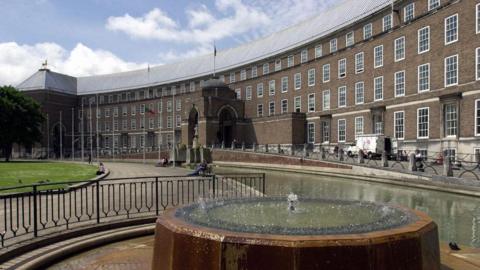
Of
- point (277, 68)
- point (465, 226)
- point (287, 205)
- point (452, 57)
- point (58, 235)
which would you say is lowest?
point (465, 226)

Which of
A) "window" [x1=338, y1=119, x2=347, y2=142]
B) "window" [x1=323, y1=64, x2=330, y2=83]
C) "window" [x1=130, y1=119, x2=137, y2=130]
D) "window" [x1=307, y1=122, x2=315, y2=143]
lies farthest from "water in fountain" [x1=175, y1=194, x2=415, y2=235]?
"window" [x1=130, y1=119, x2=137, y2=130]

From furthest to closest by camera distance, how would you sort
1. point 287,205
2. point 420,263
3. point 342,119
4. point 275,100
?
point 275,100 < point 342,119 < point 287,205 < point 420,263

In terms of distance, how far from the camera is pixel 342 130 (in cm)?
4941

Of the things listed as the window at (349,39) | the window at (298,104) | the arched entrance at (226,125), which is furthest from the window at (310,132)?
the arched entrance at (226,125)

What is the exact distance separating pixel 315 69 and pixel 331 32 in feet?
17.8

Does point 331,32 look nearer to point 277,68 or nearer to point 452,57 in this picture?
point 277,68

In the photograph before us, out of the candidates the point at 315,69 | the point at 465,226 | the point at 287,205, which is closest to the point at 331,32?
the point at 315,69

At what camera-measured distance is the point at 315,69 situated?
5628cm

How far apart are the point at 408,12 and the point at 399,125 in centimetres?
1240

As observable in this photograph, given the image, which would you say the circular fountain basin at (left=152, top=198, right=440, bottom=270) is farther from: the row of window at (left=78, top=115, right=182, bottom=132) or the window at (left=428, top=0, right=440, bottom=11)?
the row of window at (left=78, top=115, right=182, bottom=132)

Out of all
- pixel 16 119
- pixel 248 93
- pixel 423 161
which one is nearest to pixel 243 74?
pixel 248 93

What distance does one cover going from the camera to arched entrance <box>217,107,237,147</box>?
70.9 metres

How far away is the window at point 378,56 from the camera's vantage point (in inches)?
1714

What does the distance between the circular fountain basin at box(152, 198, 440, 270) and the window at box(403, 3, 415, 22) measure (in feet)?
134
